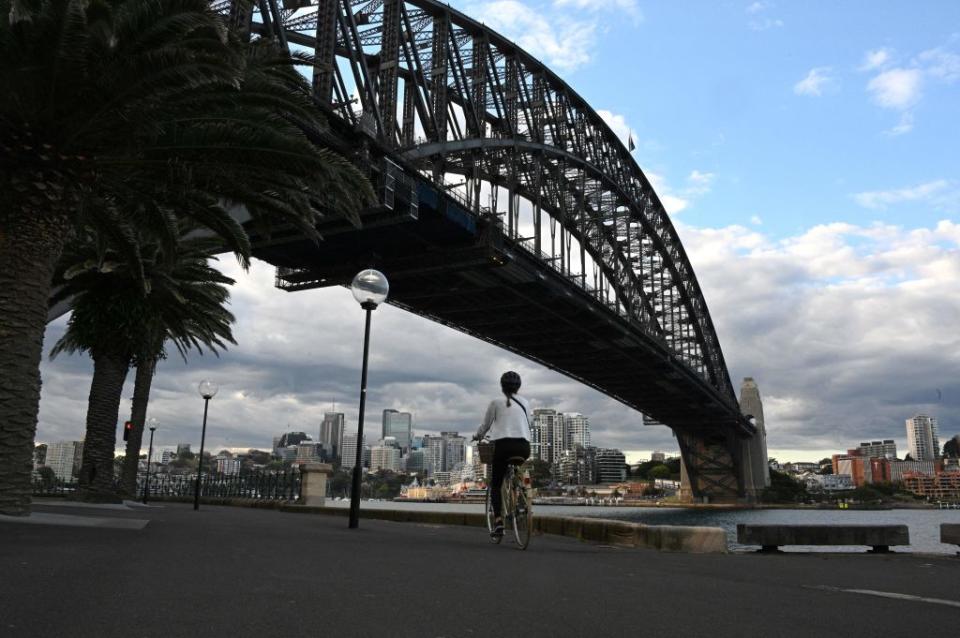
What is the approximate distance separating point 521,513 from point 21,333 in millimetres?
6992

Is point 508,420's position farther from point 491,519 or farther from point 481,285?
point 481,285

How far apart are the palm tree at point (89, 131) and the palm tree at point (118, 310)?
6.23 m

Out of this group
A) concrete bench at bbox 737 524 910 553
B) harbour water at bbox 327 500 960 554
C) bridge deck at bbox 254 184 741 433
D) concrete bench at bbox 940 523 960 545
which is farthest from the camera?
bridge deck at bbox 254 184 741 433

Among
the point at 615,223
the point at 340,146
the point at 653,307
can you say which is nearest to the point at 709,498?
the point at 653,307

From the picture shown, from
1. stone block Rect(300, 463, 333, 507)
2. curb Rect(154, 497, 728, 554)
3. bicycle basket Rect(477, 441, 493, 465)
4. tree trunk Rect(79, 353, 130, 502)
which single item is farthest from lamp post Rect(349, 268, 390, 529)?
stone block Rect(300, 463, 333, 507)

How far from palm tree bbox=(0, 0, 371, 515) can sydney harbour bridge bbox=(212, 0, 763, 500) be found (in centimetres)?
437

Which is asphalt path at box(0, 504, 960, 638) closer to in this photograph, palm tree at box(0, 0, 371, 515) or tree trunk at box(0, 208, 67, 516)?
tree trunk at box(0, 208, 67, 516)

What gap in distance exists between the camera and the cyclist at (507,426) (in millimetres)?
8391

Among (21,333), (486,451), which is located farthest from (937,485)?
(21,333)

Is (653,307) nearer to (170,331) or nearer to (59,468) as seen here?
(170,331)

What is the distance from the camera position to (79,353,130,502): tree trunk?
63.3ft

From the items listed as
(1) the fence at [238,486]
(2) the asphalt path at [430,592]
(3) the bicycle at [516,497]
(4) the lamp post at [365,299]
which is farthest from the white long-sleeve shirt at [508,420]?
(1) the fence at [238,486]

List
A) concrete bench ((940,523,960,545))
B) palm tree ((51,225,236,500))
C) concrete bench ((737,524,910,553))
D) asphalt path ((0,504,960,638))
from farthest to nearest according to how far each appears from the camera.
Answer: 1. palm tree ((51,225,236,500))
2. concrete bench ((737,524,910,553))
3. concrete bench ((940,523,960,545))
4. asphalt path ((0,504,960,638))

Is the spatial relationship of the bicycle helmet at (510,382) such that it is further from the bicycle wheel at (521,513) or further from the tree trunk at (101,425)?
the tree trunk at (101,425)
